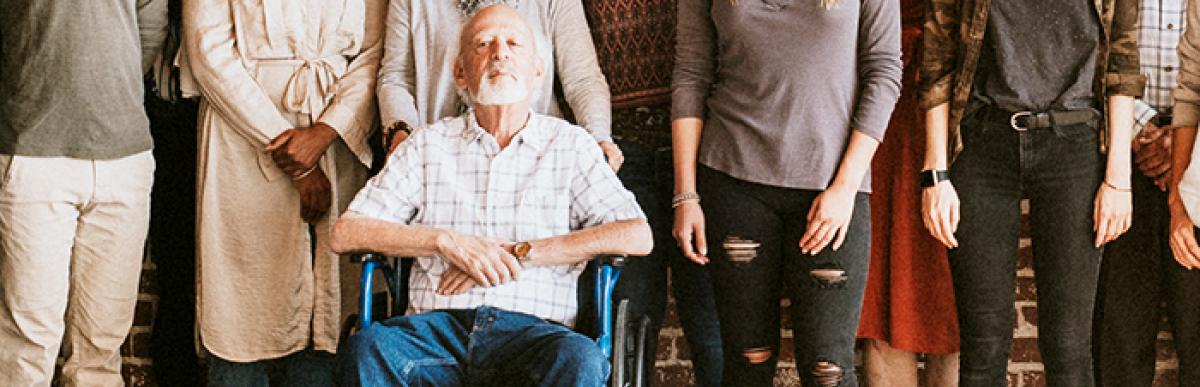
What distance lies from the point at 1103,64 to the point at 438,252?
159cm

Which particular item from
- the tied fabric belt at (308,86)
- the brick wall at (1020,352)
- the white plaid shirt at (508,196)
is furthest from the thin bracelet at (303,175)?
the brick wall at (1020,352)

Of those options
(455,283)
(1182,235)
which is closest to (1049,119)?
(1182,235)

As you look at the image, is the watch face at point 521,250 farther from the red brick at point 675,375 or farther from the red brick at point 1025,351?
the red brick at point 1025,351

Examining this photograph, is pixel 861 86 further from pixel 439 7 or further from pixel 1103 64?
pixel 439 7

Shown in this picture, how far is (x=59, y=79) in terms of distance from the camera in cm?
283

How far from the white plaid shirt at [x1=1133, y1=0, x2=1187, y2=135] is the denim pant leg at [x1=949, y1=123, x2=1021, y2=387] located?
0.56 meters

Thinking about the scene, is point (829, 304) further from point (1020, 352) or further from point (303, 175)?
point (303, 175)

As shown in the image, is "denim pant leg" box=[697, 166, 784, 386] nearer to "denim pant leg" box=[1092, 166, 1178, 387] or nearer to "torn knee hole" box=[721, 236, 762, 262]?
"torn knee hole" box=[721, 236, 762, 262]

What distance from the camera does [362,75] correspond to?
121 inches

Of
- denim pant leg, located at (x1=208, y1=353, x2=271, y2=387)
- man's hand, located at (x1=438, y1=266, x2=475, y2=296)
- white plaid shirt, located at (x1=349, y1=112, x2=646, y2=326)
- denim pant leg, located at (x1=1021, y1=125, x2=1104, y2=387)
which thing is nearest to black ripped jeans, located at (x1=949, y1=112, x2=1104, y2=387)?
denim pant leg, located at (x1=1021, y1=125, x2=1104, y2=387)

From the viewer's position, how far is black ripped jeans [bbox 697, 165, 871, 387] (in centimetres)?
241

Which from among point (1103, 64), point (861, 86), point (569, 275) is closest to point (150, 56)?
point (569, 275)

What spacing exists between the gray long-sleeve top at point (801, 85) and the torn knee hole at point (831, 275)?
0.18m

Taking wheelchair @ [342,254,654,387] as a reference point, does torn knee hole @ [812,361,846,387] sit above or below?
below
